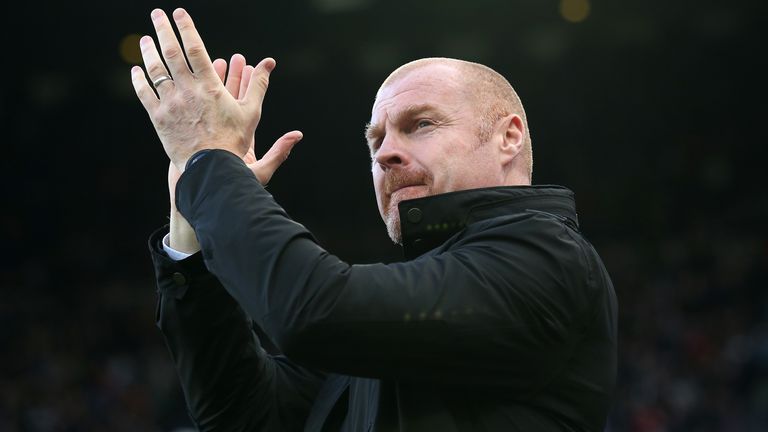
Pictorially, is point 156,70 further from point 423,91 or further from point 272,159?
point 423,91

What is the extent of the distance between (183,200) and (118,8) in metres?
10.7

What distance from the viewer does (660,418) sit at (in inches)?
355

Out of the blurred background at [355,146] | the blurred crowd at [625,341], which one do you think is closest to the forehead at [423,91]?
the blurred crowd at [625,341]

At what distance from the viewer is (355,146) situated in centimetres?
1402

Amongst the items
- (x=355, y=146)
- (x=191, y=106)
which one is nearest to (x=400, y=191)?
(x=191, y=106)

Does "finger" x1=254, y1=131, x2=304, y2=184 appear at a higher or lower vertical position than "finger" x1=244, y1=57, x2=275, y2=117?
lower

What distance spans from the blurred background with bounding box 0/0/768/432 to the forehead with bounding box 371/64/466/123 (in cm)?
842

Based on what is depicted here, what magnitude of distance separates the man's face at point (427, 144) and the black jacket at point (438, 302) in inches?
5.2

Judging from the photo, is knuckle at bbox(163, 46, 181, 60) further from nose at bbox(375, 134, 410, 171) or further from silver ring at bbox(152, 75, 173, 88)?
nose at bbox(375, 134, 410, 171)

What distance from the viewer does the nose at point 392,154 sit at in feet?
6.56

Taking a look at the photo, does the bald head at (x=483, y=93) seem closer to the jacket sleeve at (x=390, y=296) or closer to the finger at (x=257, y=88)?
the finger at (x=257, y=88)

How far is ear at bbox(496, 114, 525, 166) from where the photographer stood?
6.86ft

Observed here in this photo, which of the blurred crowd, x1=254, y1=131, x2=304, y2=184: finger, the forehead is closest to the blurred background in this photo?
the blurred crowd

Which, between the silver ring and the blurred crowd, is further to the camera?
the blurred crowd
